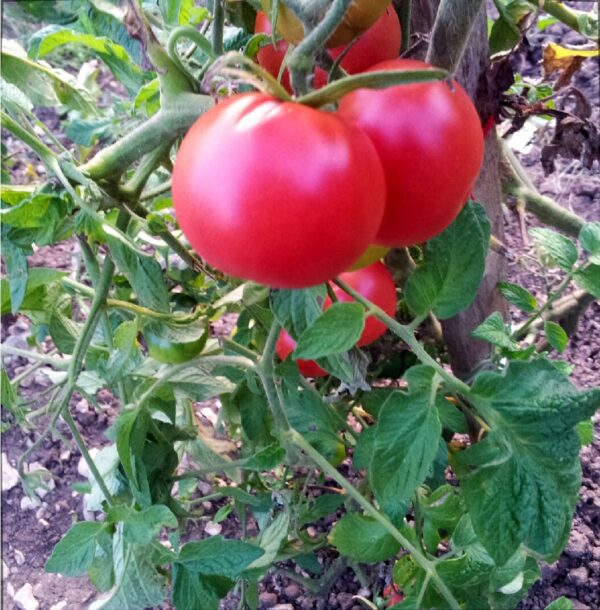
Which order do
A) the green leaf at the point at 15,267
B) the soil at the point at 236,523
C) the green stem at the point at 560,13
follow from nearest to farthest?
the green leaf at the point at 15,267 → the green stem at the point at 560,13 → the soil at the point at 236,523

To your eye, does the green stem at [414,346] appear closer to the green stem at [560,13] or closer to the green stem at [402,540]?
the green stem at [402,540]

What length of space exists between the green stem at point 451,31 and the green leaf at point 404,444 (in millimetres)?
272

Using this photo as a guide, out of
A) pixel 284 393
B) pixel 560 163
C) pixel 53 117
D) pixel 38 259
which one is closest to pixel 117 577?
pixel 284 393

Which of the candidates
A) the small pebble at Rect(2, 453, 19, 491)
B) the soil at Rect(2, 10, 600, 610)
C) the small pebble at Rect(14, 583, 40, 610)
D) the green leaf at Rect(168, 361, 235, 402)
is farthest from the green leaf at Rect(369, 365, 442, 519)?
the small pebble at Rect(2, 453, 19, 491)

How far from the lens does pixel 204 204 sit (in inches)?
17.1

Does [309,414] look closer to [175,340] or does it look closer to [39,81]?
[175,340]

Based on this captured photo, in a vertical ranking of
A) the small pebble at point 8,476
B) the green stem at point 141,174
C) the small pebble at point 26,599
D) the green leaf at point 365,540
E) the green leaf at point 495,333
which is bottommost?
the small pebble at point 26,599

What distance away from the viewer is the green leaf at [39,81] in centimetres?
74

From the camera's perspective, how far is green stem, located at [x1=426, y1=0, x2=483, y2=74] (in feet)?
1.81

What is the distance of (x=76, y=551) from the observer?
0.72 m

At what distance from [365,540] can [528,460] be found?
0.76 feet

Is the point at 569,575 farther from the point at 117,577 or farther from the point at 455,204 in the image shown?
the point at 455,204

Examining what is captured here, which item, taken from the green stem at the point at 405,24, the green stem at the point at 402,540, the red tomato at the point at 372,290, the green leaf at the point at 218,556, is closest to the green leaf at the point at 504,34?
the green stem at the point at 405,24

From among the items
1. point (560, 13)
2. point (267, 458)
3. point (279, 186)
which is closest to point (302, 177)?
point (279, 186)
